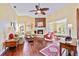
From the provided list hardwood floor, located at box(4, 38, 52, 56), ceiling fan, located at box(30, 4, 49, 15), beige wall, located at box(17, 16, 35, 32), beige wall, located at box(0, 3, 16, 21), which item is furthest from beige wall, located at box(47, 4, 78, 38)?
beige wall, located at box(0, 3, 16, 21)

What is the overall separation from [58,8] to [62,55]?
2.26 feet

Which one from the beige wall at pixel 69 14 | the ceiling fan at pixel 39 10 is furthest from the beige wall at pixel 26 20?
the beige wall at pixel 69 14

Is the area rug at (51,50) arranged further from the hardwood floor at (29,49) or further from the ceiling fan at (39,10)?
the ceiling fan at (39,10)

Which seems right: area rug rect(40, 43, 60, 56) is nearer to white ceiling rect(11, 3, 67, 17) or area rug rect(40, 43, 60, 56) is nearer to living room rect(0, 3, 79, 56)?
living room rect(0, 3, 79, 56)

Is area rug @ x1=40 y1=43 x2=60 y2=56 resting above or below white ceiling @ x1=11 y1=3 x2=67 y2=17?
below

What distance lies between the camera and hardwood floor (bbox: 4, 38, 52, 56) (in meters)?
1.97

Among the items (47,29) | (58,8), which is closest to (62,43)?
(47,29)

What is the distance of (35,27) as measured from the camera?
2.00 m

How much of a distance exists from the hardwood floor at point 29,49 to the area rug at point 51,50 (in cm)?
5

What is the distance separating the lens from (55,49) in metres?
2.01

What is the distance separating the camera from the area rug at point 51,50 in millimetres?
1993

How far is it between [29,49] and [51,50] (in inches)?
12.9

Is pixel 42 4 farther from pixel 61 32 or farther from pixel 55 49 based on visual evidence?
pixel 55 49

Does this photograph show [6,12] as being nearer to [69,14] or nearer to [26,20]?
[26,20]
